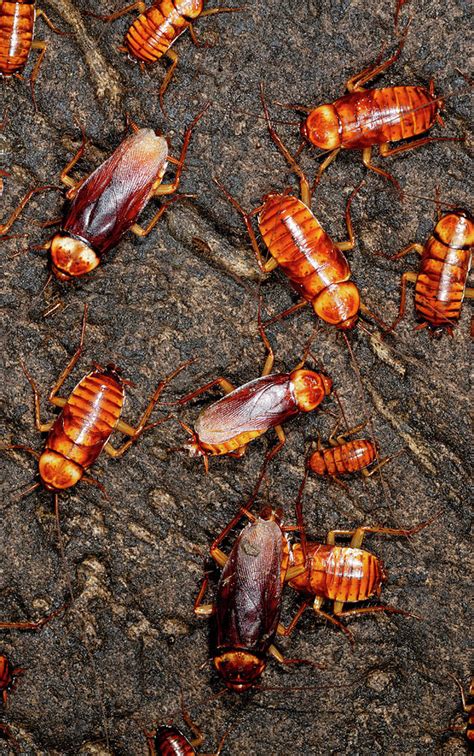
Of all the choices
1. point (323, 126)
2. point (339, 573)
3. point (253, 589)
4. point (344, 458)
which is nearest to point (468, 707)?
point (339, 573)

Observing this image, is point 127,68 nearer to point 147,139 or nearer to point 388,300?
point 147,139

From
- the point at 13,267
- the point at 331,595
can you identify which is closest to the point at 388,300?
the point at 331,595

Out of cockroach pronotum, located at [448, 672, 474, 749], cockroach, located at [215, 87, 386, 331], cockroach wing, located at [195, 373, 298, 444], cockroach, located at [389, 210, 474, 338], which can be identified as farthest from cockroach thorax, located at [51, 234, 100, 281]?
cockroach pronotum, located at [448, 672, 474, 749]

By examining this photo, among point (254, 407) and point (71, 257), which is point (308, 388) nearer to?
point (254, 407)

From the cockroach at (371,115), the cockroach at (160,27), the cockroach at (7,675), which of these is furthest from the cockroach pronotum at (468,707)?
the cockroach at (160,27)

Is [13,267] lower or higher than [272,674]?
higher

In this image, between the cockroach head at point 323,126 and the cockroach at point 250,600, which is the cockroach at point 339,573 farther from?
the cockroach head at point 323,126
